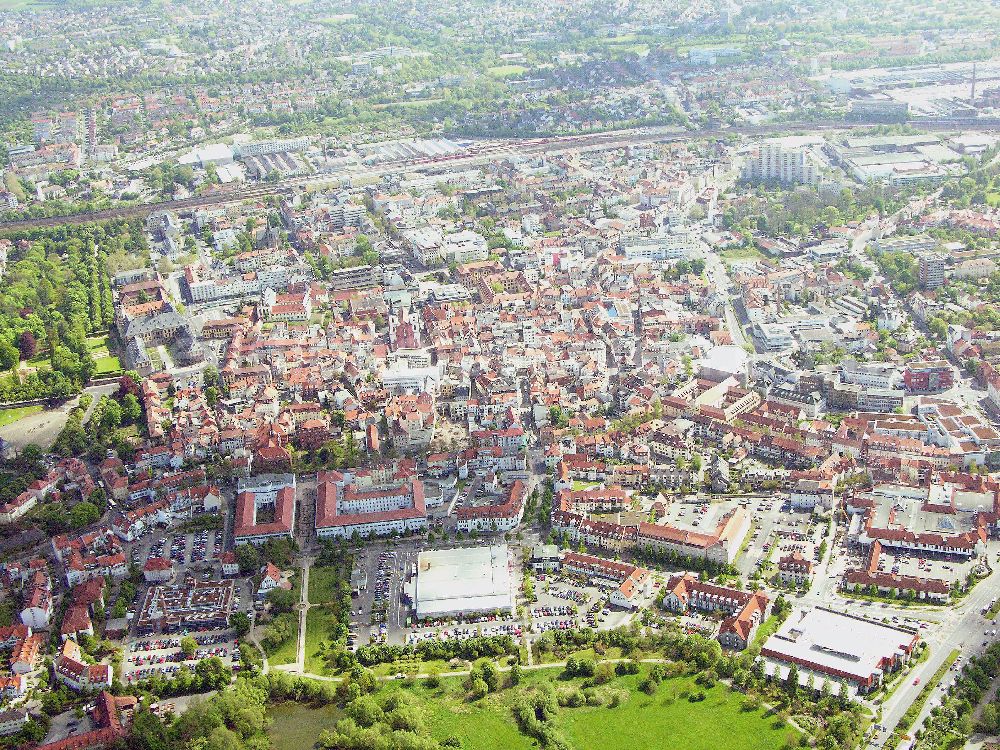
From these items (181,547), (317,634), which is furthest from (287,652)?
(181,547)

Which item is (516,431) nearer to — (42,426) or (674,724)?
(674,724)

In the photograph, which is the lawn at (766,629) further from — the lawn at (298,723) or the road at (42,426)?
the road at (42,426)

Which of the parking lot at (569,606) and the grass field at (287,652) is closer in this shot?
the grass field at (287,652)

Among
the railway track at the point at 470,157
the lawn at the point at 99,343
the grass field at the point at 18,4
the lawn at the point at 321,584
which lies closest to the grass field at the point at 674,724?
the lawn at the point at 321,584

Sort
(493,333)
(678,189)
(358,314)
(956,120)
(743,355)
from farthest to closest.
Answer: (956,120) → (678,189) → (358,314) → (493,333) → (743,355)

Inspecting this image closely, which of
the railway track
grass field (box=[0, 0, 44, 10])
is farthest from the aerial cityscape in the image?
grass field (box=[0, 0, 44, 10])

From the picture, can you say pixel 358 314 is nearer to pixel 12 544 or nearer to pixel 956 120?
pixel 12 544

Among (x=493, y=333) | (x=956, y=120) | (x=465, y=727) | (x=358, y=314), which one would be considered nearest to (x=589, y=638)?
(x=465, y=727)
